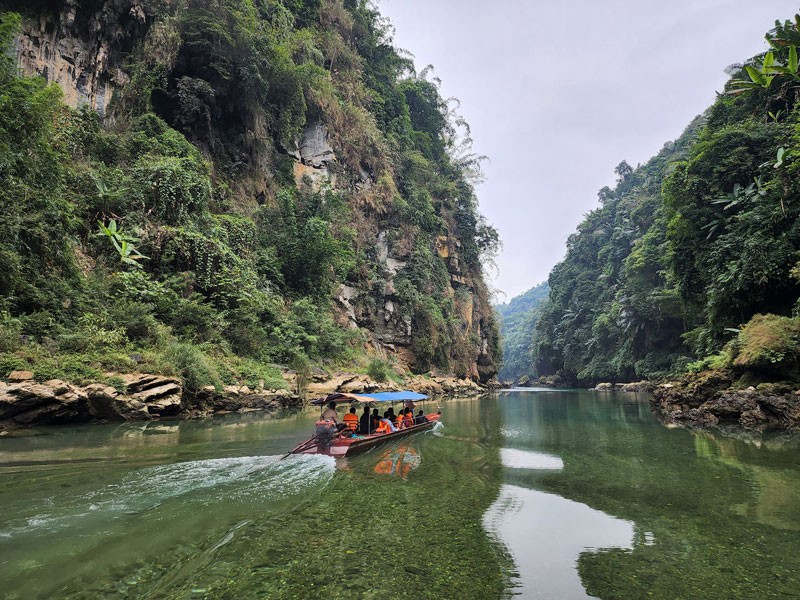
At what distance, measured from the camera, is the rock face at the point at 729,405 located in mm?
11625

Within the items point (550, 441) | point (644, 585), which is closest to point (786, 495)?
point (644, 585)

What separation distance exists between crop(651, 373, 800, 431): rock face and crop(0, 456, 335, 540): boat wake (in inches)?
472

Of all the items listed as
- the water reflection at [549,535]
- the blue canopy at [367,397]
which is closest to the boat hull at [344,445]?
the blue canopy at [367,397]

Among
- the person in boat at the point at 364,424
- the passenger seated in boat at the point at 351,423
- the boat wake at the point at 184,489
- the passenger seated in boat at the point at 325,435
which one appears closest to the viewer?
the boat wake at the point at 184,489

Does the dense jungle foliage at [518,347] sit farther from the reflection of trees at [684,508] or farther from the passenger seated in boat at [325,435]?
the passenger seated in boat at [325,435]

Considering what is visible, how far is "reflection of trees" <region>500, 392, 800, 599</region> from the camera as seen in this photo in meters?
3.78

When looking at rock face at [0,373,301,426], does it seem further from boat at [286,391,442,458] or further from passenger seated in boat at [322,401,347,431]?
passenger seated in boat at [322,401,347,431]

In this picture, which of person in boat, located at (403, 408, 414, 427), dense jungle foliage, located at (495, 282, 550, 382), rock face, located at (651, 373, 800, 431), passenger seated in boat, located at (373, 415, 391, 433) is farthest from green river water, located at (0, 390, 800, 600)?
dense jungle foliage, located at (495, 282, 550, 382)

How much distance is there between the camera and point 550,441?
1180 centimetres

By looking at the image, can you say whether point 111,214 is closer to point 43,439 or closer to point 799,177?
point 43,439

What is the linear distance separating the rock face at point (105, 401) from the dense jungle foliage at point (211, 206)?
453mm

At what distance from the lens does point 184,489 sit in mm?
5949

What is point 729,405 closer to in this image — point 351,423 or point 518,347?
point 351,423

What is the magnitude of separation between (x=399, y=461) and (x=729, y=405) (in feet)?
35.6
